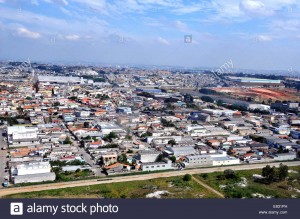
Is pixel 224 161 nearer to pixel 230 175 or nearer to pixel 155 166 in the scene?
pixel 230 175

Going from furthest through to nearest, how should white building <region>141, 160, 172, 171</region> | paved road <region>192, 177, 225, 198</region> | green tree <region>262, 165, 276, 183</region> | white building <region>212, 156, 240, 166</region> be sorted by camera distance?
1. white building <region>212, 156, 240, 166</region>
2. white building <region>141, 160, 172, 171</region>
3. green tree <region>262, 165, 276, 183</region>
4. paved road <region>192, 177, 225, 198</region>

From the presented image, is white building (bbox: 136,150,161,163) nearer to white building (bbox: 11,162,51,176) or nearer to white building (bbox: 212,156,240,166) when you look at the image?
white building (bbox: 212,156,240,166)

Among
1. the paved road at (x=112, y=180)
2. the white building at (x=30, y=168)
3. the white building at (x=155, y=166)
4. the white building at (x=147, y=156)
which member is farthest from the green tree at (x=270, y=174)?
the white building at (x=30, y=168)

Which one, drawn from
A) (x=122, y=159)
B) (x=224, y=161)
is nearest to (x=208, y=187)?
(x=224, y=161)

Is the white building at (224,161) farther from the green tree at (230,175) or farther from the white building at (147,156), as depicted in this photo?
the white building at (147,156)

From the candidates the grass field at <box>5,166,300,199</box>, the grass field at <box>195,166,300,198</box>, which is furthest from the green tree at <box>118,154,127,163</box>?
the grass field at <box>195,166,300,198</box>

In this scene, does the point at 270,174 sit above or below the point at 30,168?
above

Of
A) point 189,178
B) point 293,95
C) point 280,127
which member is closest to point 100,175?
point 189,178
